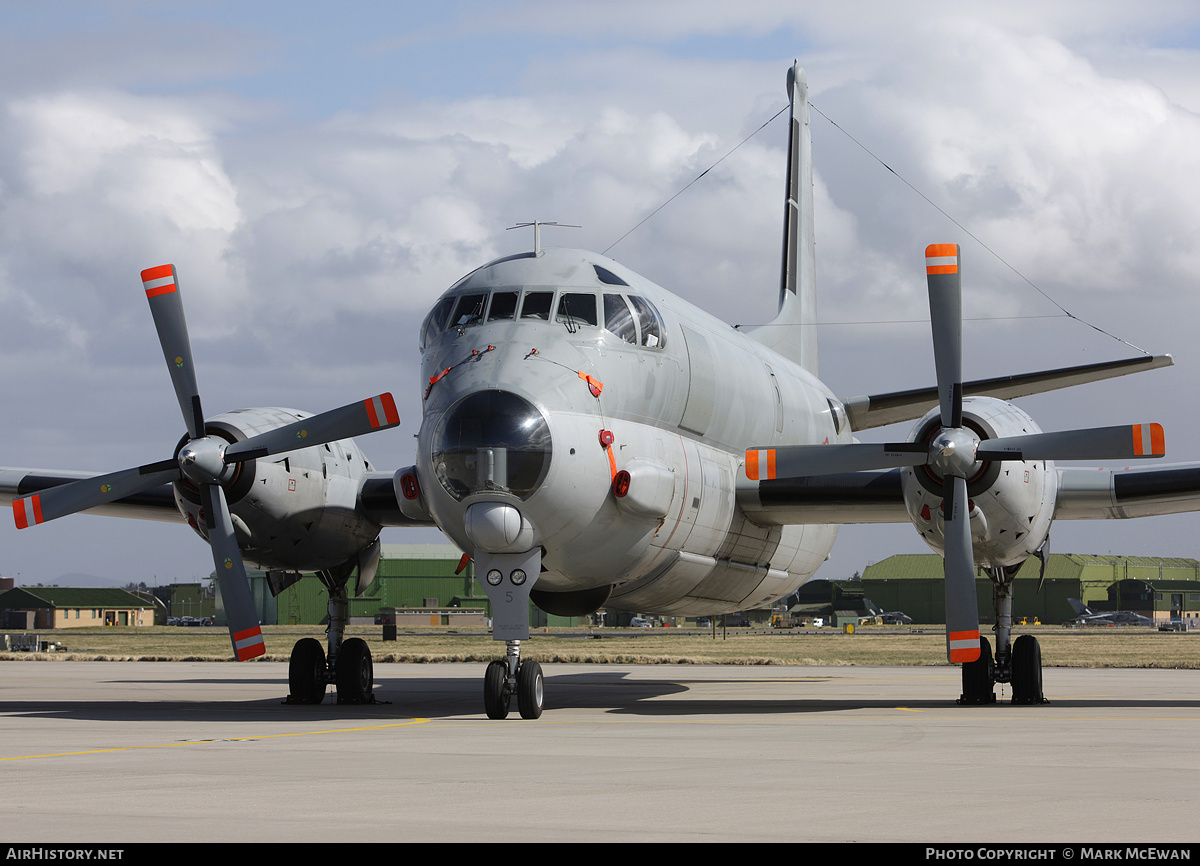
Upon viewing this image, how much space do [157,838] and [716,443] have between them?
12536 millimetres

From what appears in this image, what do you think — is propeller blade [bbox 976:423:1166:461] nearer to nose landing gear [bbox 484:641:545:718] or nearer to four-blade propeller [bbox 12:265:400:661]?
nose landing gear [bbox 484:641:545:718]

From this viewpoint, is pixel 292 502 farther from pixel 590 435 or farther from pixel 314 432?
pixel 590 435

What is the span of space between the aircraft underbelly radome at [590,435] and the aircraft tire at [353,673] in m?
4.36

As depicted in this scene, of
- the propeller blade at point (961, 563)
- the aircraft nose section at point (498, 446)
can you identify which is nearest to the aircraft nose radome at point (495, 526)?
the aircraft nose section at point (498, 446)

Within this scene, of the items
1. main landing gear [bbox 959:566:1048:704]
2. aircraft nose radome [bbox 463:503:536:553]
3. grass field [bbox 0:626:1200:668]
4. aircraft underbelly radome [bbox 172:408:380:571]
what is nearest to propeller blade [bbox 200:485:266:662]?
aircraft underbelly radome [bbox 172:408:380:571]

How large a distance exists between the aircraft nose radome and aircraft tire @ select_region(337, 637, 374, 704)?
6342 millimetres

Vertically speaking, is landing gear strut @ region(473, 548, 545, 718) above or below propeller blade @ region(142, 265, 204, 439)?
below

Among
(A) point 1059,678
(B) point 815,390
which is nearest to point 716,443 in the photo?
(B) point 815,390

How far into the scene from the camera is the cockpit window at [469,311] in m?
15.8

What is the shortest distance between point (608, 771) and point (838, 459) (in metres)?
8.27

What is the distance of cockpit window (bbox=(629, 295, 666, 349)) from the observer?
1645 cm

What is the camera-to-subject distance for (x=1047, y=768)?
9938 mm

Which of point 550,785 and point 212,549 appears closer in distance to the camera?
point 550,785
